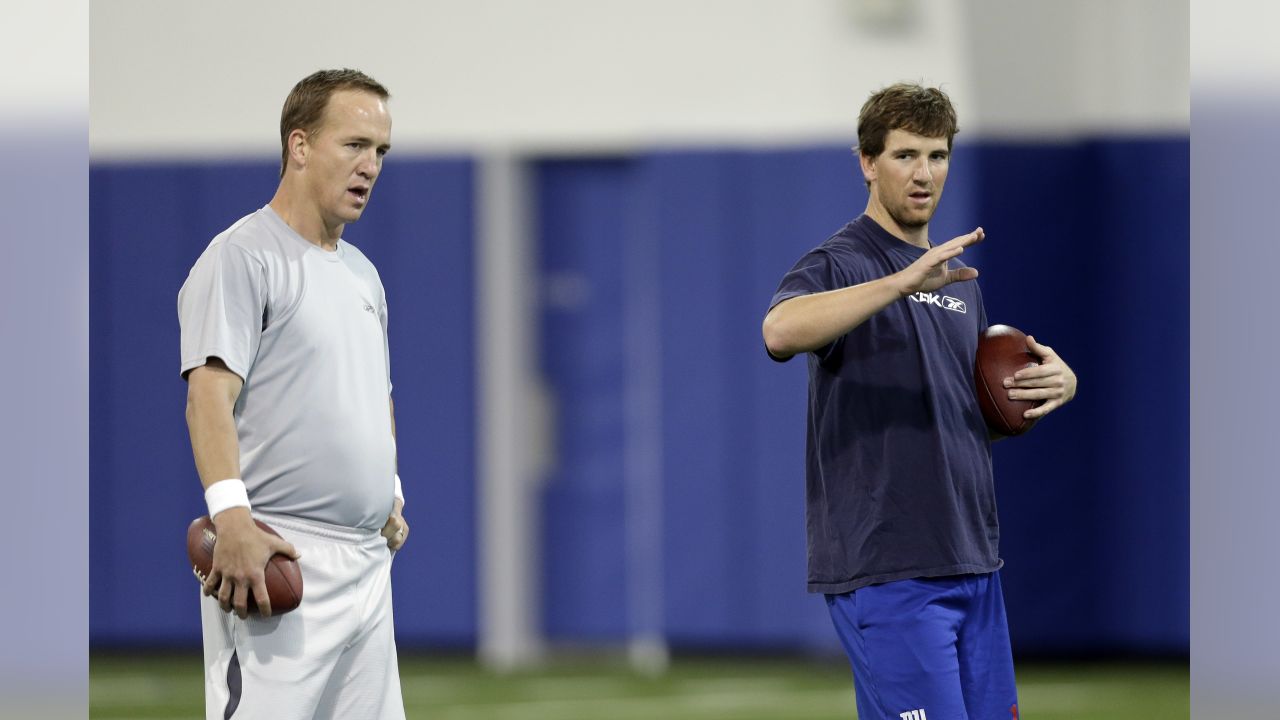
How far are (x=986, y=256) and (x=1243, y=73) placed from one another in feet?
20.2

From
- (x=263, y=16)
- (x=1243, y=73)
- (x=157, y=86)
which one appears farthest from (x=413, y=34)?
(x=1243, y=73)

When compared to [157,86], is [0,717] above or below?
below

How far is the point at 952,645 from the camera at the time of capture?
3.27 metres

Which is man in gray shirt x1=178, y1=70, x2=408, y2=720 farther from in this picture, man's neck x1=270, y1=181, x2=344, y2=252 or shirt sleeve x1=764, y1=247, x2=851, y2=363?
shirt sleeve x1=764, y1=247, x2=851, y2=363

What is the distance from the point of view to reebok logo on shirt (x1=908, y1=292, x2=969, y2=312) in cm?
343

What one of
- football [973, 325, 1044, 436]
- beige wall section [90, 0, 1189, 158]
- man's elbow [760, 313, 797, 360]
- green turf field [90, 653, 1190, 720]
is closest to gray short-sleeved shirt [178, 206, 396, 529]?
man's elbow [760, 313, 797, 360]

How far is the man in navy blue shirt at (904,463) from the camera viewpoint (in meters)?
Answer: 3.26

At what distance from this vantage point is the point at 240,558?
2.92m

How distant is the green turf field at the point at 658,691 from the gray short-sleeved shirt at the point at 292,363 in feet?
13.4

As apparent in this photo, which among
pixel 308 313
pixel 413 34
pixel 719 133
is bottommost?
pixel 308 313

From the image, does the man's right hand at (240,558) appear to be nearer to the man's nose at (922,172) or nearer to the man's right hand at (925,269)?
the man's right hand at (925,269)

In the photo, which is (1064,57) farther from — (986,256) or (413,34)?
(413,34)

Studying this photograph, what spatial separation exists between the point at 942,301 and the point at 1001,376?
22 centimetres

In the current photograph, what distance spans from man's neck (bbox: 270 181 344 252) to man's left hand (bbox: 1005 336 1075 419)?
153cm
